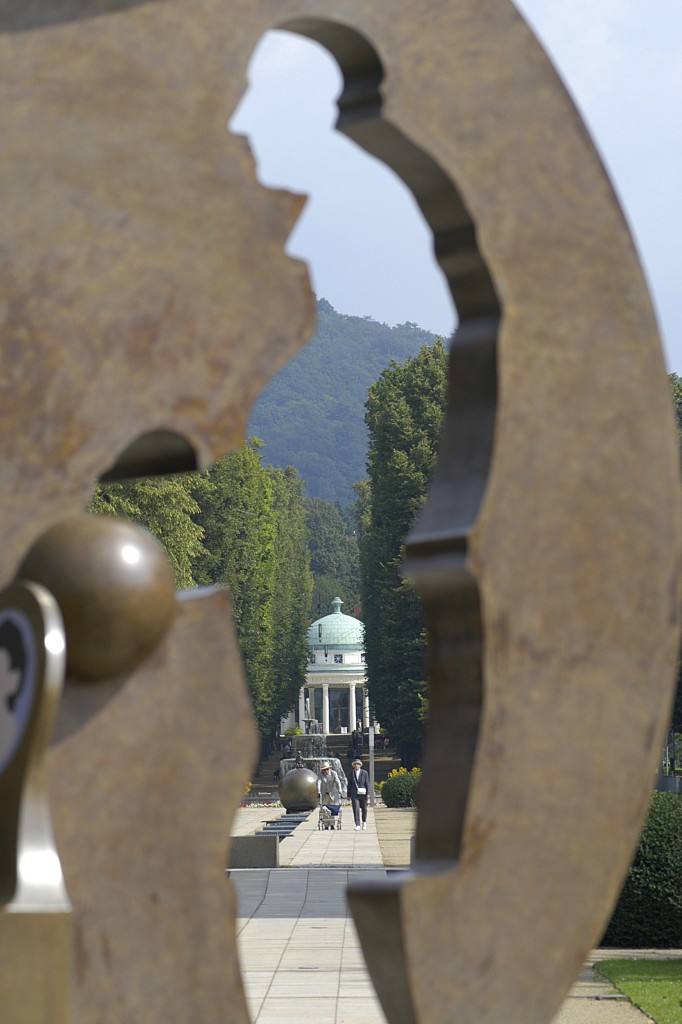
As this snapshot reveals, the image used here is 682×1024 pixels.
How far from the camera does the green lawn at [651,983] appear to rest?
10.3 meters

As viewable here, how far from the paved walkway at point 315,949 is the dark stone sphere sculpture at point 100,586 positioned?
12.1ft

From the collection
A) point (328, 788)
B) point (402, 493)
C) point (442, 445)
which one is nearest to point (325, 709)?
point (402, 493)

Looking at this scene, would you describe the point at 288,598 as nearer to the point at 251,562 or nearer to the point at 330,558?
the point at 251,562

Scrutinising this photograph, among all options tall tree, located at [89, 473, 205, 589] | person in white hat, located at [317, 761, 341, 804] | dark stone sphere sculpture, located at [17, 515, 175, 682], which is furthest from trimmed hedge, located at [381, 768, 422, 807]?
dark stone sphere sculpture, located at [17, 515, 175, 682]

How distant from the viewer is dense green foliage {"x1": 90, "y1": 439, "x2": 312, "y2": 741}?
82.3 ft

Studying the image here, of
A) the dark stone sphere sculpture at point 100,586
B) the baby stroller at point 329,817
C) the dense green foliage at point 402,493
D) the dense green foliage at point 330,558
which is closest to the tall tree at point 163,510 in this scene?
the baby stroller at point 329,817

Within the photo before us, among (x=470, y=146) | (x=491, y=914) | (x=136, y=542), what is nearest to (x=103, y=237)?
(x=136, y=542)

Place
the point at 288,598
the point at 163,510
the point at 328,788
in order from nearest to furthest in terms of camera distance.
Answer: the point at 163,510
the point at 328,788
the point at 288,598

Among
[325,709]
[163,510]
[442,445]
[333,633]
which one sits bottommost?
[442,445]

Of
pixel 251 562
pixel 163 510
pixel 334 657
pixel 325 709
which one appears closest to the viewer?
pixel 163 510

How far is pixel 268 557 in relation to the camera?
5191 cm

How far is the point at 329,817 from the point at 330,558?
102m

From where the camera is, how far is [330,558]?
435 feet

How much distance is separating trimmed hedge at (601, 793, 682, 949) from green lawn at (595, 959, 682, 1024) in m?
0.76
